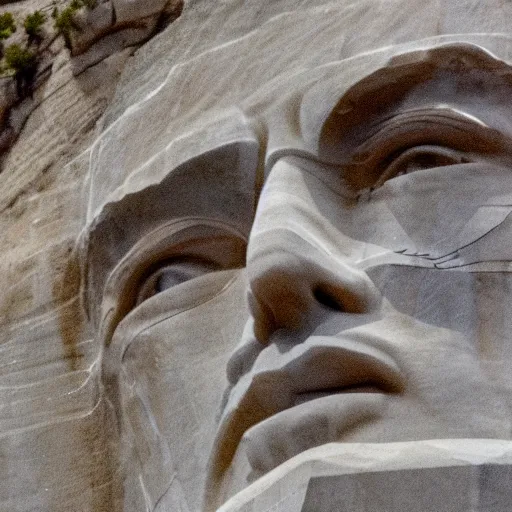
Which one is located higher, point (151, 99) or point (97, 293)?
point (151, 99)

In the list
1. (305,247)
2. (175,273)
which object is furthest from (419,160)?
(175,273)

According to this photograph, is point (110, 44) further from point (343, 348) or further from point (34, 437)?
point (343, 348)

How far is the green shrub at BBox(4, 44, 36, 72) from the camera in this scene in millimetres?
3900

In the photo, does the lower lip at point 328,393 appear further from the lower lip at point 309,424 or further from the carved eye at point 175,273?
the carved eye at point 175,273

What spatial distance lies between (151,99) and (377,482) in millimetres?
1325

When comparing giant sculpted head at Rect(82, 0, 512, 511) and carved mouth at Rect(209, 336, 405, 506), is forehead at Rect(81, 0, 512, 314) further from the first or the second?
carved mouth at Rect(209, 336, 405, 506)

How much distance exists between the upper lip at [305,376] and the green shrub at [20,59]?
1.48 m

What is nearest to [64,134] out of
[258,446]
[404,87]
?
[404,87]

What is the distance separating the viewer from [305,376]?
254 centimetres

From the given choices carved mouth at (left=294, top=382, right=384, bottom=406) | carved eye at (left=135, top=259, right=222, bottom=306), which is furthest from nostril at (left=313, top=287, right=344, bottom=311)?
carved eye at (left=135, top=259, right=222, bottom=306)

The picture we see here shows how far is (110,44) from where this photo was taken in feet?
12.2

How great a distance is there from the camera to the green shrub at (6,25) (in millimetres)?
4047

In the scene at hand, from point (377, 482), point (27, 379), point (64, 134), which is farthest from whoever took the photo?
point (64, 134)

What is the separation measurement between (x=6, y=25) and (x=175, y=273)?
1.25 metres
